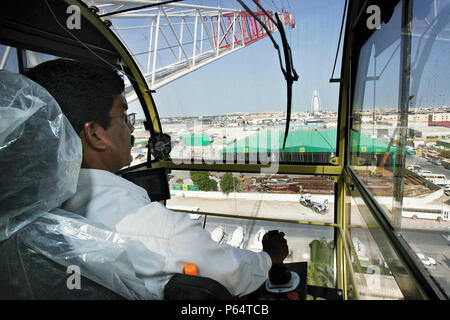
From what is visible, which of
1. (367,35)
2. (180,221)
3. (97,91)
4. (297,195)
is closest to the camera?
(180,221)

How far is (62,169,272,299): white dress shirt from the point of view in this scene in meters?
0.77

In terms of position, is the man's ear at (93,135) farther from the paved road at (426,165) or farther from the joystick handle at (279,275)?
the joystick handle at (279,275)

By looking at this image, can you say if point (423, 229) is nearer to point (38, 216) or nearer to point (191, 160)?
point (38, 216)

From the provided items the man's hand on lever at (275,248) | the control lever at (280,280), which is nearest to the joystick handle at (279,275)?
the control lever at (280,280)

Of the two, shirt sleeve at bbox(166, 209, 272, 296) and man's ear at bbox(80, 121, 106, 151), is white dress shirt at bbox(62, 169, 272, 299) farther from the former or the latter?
man's ear at bbox(80, 121, 106, 151)

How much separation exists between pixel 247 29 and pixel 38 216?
257 centimetres

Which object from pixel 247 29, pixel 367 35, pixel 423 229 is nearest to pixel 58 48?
pixel 247 29

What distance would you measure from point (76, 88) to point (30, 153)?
0.40 meters

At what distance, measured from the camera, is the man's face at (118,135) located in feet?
3.37

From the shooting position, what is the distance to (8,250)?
0.64 m

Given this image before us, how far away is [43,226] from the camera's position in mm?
677

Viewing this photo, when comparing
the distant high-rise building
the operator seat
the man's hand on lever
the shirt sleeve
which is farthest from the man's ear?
the distant high-rise building

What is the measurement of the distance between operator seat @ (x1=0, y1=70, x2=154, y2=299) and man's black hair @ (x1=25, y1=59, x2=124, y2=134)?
0.77 ft
